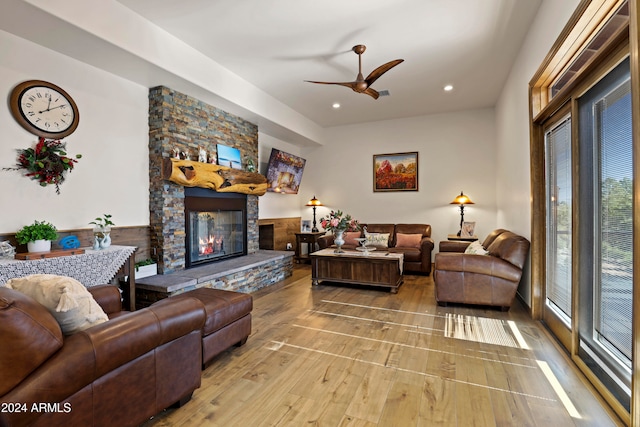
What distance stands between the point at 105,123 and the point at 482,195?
635cm

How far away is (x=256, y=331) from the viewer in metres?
3.07

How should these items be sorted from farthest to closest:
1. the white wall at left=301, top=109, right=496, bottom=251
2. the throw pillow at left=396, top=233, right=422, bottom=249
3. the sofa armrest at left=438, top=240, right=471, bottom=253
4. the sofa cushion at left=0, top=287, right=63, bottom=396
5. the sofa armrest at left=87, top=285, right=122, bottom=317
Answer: the white wall at left=301, top=109, right=496, bottom=251
the throw pillow at left=396, top=233, right=422, bottom=249
the sofa armrest at left=438, top=240, right=471, bottom=253
the sofa armrest at left=87, top=285, right=122, bottom=317
the sofa cushion at left=0, top=287, right=63, bottom=396

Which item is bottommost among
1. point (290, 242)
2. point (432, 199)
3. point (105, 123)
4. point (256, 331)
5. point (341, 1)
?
point (256, 331)

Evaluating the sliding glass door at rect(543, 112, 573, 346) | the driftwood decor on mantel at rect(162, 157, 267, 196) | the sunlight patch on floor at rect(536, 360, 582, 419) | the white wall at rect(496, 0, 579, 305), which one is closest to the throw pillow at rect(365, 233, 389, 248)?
the white wall at rect(496, 0, 579, 305)

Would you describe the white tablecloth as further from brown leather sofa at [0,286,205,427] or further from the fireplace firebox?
brown leather sofa at [0,286,205,427]

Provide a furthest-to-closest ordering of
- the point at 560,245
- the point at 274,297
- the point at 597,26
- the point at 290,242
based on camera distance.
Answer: the point at 290,242, the point at 274,297, the point at 560,245, the point at 597,26

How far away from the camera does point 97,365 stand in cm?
138

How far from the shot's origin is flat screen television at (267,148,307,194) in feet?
20.7

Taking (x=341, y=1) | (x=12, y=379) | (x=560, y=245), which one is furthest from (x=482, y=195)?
(x=12, y=379)

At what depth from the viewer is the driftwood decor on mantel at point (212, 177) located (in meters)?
3.87

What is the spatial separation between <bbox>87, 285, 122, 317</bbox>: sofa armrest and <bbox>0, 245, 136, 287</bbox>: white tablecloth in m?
0.53

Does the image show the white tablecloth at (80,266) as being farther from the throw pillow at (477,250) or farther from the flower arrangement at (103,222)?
the throw pillow at (477,250)

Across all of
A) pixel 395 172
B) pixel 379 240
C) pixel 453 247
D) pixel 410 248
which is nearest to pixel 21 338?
pixel 453 247

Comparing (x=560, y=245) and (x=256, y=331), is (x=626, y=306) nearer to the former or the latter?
(x=560, y=245)
